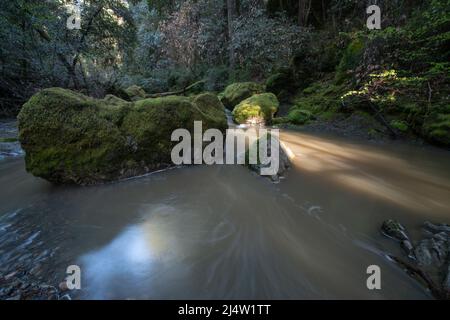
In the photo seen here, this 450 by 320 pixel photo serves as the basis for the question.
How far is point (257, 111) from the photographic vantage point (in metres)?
9.77

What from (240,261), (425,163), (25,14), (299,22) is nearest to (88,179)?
(240,261)

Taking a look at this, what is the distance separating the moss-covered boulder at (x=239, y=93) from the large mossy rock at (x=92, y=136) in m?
8.23

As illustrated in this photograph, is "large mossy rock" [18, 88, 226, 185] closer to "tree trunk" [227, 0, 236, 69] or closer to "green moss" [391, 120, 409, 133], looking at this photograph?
"green moss" [391, 120, 409, 133]

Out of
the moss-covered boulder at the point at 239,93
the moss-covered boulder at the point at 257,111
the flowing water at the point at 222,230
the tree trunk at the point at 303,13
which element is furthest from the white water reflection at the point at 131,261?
the tree trunk at the point at 303,13

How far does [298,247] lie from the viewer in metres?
2.50

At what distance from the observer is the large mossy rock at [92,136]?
3791mm

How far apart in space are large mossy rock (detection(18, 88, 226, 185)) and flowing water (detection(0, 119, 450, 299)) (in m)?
0.28

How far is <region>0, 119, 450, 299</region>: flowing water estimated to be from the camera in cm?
207

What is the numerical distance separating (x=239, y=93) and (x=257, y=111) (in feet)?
10.6

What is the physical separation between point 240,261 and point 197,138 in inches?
122

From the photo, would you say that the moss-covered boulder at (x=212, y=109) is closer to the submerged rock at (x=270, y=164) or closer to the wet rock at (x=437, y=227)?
the submerged rock at (x=270, y=164)

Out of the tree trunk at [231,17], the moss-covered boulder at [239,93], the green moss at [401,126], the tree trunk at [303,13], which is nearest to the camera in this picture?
the green moss at [401,126]

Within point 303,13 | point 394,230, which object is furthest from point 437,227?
point 303,13
